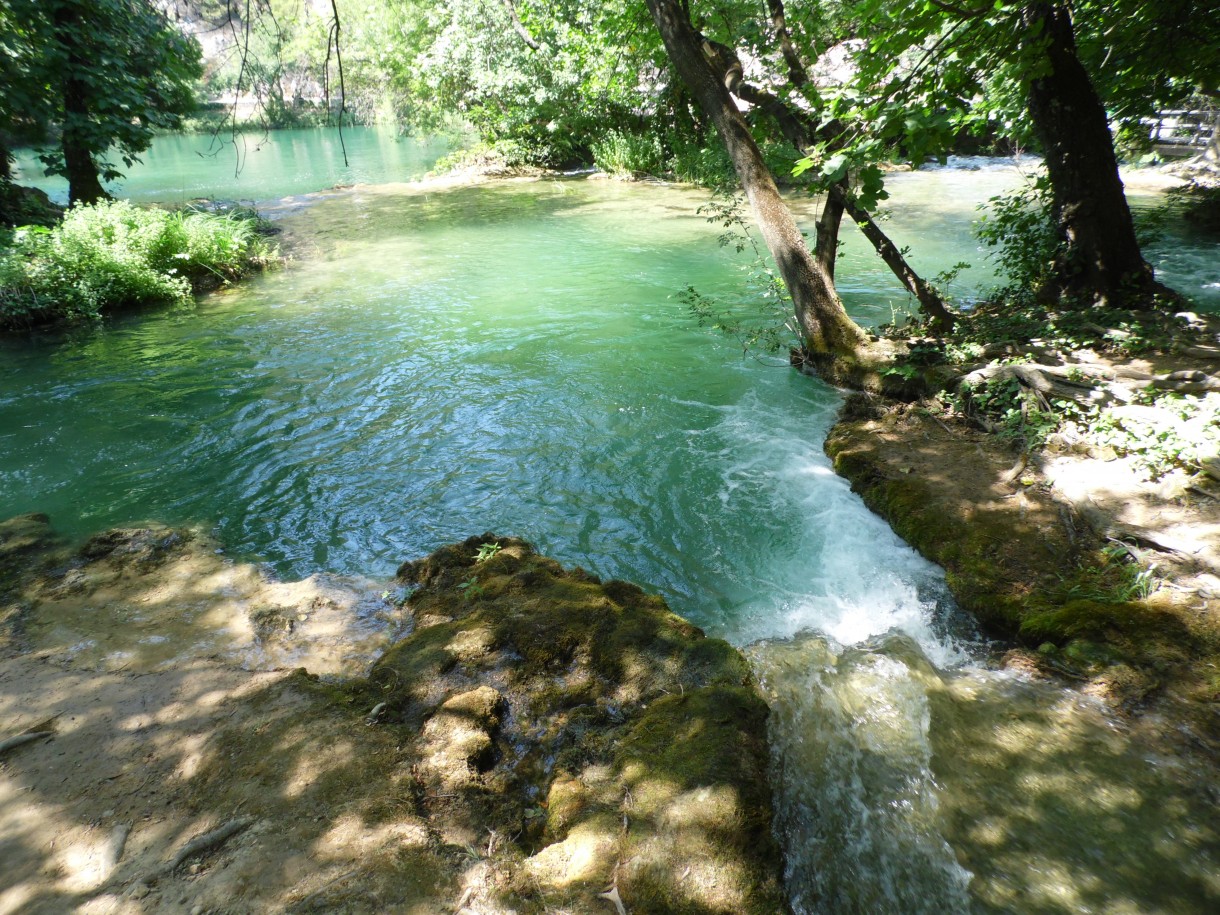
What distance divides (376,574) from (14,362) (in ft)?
25.9

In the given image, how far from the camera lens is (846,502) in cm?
579

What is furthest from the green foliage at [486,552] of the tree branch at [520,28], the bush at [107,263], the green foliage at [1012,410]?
the tree branch at [520,28]

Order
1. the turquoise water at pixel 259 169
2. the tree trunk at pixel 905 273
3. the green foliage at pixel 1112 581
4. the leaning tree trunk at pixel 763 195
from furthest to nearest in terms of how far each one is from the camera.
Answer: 1. the turquoise water at pixel 259 169
2. the tree trunk at pixel 905 273
3. the leaning tree trunk at pixel 763 195
4. the green foliage at pixel 1112 581

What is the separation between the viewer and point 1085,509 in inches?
183

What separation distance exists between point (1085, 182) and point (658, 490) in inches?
229

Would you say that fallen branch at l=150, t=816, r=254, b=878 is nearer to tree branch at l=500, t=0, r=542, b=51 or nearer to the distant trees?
the distant trees

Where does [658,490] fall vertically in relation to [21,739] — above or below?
below

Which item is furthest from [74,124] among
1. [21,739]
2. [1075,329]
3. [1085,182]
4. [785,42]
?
[1075,329]

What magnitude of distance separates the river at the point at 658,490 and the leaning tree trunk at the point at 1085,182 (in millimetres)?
3012

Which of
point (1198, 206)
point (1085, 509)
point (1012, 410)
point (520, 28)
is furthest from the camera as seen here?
point (520, 28)

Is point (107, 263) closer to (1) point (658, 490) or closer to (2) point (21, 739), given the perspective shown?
(1) point (658, 490)

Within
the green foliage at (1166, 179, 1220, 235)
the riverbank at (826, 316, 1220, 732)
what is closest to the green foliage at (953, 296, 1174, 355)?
the riverbank at (826, 316, 1220, 732)

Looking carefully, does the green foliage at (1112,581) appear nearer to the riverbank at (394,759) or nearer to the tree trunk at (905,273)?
the riverbank at (394,759)

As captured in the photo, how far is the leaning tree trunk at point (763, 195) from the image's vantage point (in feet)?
24.4
